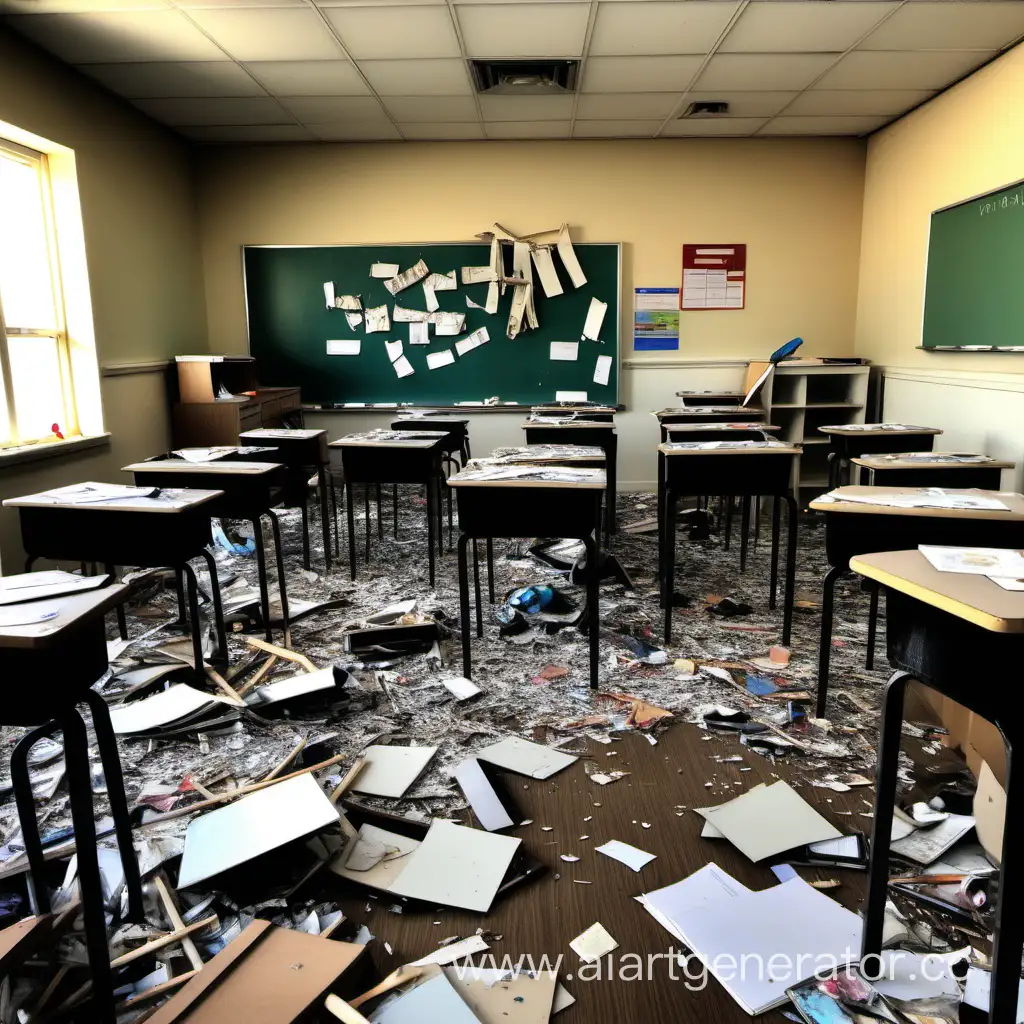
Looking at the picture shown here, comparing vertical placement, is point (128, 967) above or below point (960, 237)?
below

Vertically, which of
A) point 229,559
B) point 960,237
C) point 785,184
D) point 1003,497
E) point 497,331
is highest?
point 785,184

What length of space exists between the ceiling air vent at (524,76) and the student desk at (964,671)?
14.5 feet

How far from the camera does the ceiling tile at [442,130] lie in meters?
5.92

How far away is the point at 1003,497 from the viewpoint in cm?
238

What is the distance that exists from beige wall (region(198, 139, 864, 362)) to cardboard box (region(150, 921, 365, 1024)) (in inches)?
229

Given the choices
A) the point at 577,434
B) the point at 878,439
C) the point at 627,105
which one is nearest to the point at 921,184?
the point at 627,105

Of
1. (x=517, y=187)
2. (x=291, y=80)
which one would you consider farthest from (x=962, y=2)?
(x=291, y=80)

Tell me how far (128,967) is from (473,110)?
557 cm

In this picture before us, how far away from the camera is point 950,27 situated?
4.13m

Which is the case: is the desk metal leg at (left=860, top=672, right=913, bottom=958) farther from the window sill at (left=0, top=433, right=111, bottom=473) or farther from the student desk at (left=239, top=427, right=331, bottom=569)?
the window sill at (left=0, top=433, right=111, bottom=473)

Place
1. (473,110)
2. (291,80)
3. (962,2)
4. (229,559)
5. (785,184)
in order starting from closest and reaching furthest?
(962,2) < (229,559) < (291,80) < (473,110) < (785,184)

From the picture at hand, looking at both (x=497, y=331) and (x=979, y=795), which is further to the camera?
(x=497, y=331)

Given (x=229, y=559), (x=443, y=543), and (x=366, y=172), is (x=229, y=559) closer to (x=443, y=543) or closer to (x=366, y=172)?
(x=443, y=543)

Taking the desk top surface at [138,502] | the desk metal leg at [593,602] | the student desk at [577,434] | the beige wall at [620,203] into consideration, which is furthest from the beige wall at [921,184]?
the desk top surface at [138,502]
